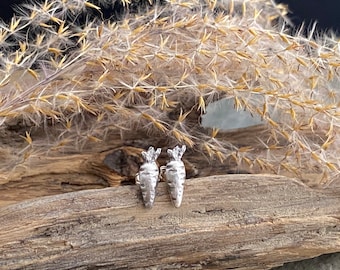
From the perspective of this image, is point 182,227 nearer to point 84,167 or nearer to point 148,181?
point 148,181

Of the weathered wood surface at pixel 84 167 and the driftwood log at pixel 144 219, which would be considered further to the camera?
the weathered wood surface at pixel 84 167

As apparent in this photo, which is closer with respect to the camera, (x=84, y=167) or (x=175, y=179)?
(x=175, y=179)

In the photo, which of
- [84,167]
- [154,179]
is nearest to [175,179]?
[154,179]

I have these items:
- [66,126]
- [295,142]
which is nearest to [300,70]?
[295,142]

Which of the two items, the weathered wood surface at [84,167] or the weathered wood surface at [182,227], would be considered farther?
the weathered wood surface at [84,167]

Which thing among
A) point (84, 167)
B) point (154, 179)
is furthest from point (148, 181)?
point (84, 167)

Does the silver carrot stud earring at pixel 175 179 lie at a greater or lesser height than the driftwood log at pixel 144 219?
greater

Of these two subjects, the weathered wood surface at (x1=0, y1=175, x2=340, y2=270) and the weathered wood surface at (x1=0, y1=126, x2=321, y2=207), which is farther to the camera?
the weathered wood surface at (x1=0, y1=126, x2=321, y2=207)

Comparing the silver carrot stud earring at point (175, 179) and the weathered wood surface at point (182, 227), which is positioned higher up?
the silver carrot stud earring at point (175, 179)
